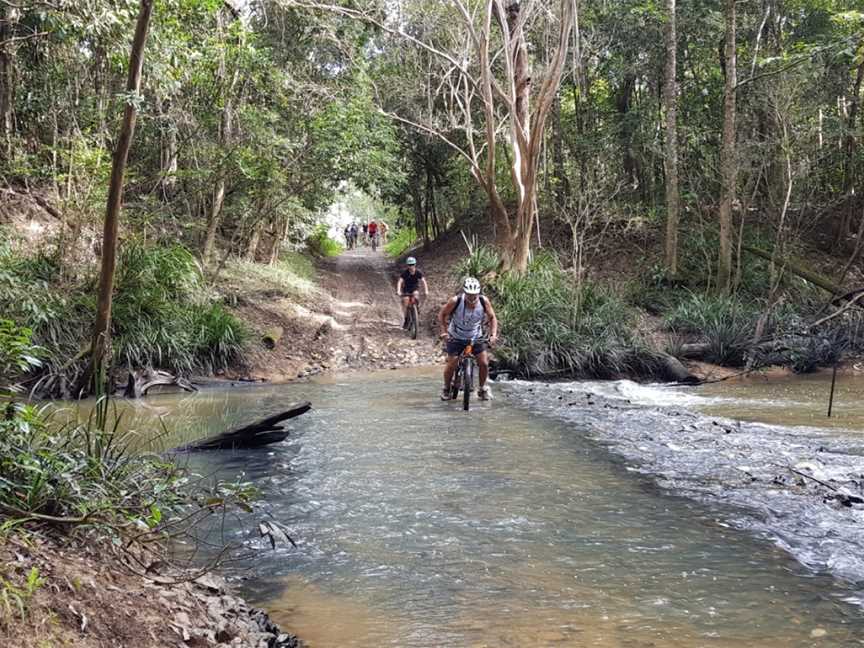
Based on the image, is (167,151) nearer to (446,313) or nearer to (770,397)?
(446,313)

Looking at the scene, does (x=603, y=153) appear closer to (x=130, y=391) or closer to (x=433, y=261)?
(x=433, y=261)

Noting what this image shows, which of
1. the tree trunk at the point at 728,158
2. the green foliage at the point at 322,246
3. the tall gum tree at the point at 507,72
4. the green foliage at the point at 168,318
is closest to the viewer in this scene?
the green foliage at the point at 168,318

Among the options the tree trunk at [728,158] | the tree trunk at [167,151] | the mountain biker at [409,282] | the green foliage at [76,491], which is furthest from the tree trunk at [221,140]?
the green foliage at [76,491]

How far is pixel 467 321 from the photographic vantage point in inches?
435

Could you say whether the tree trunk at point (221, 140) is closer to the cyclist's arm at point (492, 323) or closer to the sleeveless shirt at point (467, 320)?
the sleeveless shirt at point (467, 320)

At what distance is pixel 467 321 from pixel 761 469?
16.1 ft

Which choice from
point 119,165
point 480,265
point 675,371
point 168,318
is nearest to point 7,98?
point 168,318

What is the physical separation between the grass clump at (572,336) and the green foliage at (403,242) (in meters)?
26.0

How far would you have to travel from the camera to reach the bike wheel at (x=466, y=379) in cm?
1088

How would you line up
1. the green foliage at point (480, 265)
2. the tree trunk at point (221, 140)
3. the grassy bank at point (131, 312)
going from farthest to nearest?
the green foliage at point (480, 265) → the tree trunk at point (221, 140) → the grassy bank at point (131, 312)

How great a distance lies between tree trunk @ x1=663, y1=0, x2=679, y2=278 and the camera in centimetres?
2067

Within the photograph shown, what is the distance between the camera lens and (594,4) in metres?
24.5

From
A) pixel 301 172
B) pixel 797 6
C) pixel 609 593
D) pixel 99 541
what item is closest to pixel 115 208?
pixel 99 541

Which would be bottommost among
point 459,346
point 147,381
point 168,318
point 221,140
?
point 147,381
